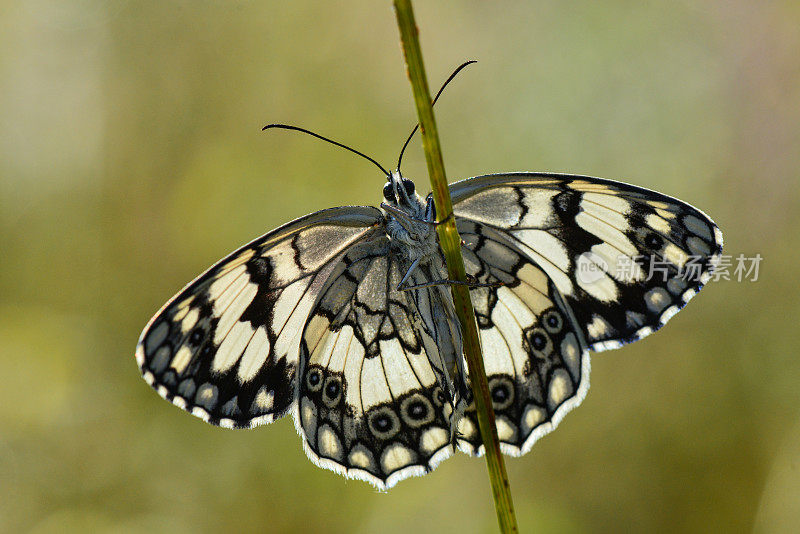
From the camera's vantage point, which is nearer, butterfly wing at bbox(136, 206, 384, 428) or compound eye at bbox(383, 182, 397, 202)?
compound eye at bbox(383, 182, 397, 202)

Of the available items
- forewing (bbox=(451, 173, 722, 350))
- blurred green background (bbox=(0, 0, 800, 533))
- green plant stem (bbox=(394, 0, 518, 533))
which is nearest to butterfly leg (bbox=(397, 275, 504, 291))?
green plant stem (bbox=(394, 0, 518, 533))

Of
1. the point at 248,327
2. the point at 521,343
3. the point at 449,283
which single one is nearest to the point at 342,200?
the point at 248,327

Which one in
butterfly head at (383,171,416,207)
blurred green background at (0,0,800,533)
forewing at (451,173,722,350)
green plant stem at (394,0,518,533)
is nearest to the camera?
green plant stem at (394,0,518,533)

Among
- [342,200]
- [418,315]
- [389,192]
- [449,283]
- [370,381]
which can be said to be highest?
[389,192]

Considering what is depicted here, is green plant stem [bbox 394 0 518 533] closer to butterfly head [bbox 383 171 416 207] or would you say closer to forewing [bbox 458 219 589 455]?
butterfly head [bbox 383 171 416 207]

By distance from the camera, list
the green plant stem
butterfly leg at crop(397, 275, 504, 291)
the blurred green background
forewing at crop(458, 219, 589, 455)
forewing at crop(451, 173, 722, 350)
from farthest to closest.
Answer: the blurred green background < forewing at crop(458, 219, 589, 455) < forewing at crop(451, 173, 722, 350) < butterfly leg at crop(397, 275, 504, 291) < the green plant stem

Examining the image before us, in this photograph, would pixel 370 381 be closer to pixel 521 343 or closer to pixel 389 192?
pixel 521 343

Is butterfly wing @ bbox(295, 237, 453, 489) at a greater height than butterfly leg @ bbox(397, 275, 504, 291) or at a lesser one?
lesser
